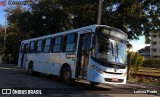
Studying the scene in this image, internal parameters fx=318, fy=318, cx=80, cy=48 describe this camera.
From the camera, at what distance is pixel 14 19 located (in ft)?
159

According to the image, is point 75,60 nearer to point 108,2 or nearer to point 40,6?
point 108,2

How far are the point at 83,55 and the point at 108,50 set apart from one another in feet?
4.71

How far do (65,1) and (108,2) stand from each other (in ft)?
18.1

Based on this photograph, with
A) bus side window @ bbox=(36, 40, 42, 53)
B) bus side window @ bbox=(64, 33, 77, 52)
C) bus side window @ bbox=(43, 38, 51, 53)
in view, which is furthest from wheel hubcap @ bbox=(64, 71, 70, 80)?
bus side window @ bbox=(36, 40, 42, 53)

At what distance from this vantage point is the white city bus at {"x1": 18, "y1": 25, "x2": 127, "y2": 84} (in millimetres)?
14656

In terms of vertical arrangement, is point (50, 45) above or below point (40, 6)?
below

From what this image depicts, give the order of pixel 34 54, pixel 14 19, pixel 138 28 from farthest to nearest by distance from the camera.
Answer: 1. pixel 14 19
2. pixel 138 28
3. pixel 34 54

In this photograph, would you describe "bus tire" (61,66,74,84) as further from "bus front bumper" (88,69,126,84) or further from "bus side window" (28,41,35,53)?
"bus side window" (28,41,35,53)

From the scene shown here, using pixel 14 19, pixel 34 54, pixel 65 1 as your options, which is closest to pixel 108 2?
pixel 65 1

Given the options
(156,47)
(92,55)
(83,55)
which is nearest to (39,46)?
(83,55)

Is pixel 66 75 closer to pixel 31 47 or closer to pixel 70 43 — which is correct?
pixel 70 43

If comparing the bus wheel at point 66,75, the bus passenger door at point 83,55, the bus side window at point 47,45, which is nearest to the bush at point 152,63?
the bus side window at point 47,45

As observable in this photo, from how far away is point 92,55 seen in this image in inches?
580

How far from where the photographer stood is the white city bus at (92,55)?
14.7 m
